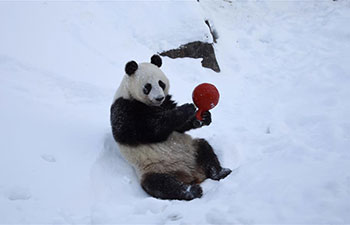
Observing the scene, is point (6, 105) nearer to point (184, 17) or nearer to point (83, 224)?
point (83, 224)

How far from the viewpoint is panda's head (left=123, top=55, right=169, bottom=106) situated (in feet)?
12.9

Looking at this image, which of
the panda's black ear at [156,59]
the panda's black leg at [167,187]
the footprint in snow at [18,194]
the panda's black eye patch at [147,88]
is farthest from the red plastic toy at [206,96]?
the footprint in snow at [18,194]

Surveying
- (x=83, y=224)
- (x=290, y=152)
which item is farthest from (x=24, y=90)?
(x=290, y=152)

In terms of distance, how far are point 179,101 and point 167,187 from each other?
2.57m

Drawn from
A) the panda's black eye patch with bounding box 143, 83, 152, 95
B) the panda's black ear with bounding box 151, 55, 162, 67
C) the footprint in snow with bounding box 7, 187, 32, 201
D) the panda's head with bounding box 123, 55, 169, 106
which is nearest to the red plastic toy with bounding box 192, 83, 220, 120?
the panda's head with bounding box 123, 55, 169, 106

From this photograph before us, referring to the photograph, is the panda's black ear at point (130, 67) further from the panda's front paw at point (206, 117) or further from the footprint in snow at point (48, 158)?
the footprint in snow at point (48, 158)

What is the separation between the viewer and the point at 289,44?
8.99m

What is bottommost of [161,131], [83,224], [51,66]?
[51,66]

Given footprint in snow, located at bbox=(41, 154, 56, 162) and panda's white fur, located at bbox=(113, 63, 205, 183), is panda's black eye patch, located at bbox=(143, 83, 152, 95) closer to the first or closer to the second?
panda's white fur, located at bbox=(113, 63, 205, 183)

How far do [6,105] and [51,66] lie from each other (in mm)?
1557

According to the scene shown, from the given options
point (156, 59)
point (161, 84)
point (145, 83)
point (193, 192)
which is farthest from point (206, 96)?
point (193, 192)

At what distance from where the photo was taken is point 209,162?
162 inches

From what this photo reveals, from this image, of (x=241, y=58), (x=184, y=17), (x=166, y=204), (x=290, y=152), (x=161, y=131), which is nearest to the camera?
(x=166, y=204)

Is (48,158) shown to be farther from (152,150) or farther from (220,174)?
(220,174)
